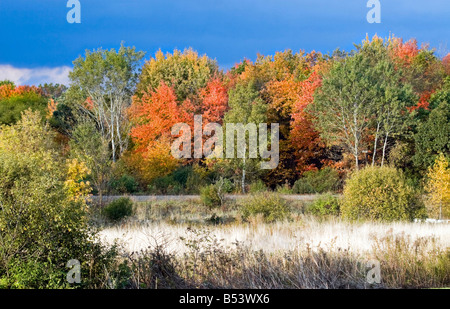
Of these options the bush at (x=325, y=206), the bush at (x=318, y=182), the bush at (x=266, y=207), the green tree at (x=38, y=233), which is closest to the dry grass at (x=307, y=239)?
the green tree at (x=38, y=233)

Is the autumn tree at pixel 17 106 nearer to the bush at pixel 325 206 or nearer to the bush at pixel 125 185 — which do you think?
the bush at pixel 125 185

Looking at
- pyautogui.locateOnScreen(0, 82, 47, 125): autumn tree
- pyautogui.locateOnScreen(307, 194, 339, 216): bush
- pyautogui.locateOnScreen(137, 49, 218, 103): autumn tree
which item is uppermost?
pyautogui.locateOnScreen(137, 49, 218, 103): autumn tree

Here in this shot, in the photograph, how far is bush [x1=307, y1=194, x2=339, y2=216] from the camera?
715 inches

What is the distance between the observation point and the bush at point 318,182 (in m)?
26.3

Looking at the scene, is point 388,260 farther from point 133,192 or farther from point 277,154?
point 277,154

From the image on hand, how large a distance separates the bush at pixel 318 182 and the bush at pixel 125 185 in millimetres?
8576

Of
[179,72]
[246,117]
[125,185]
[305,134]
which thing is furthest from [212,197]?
[179,72]

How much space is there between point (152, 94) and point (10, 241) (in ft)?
88.9

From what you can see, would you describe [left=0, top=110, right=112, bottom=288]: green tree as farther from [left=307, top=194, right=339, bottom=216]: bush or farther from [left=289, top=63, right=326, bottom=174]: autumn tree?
[left=289, top=63, right=326, bottom=174]: autumn tree

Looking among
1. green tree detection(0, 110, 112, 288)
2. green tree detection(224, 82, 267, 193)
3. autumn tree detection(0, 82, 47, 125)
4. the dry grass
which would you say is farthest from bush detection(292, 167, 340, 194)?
autumn tree detection(0, 82, 47, 125)

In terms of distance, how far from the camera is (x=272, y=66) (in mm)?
35750

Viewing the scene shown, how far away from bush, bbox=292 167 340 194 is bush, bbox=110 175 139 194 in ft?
28.1
